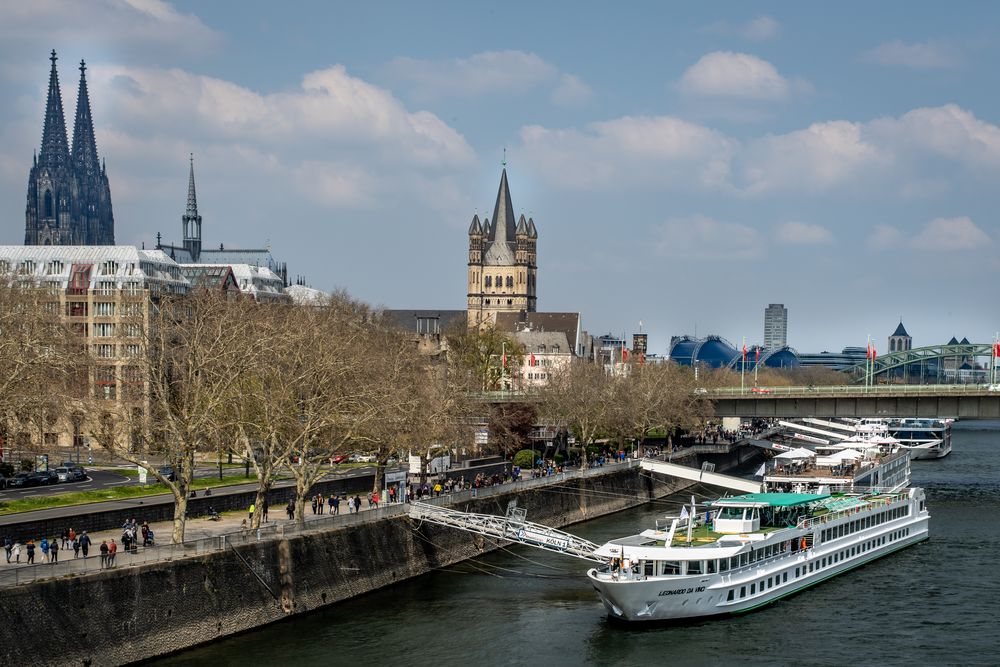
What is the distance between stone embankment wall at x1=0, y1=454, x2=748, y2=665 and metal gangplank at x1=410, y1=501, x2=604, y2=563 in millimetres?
1155

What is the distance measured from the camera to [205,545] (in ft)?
195

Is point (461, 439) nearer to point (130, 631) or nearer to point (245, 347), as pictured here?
point (245, 347)

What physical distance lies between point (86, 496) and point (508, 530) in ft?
80.4

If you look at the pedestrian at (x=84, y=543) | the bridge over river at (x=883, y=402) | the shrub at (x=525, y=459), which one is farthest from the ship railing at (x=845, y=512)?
the pedestrian at (x=84, y=543)

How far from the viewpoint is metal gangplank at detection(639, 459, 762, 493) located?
10762 cm

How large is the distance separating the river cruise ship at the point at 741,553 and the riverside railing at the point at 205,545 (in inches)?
553

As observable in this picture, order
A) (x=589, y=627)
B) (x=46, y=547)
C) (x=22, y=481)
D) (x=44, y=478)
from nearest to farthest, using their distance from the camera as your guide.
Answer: (x=46, y=547) → (x=589, y=627) → (x=22, y=481) → (x=44, y=478)

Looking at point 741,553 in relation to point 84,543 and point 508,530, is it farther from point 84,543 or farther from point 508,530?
point 84,543

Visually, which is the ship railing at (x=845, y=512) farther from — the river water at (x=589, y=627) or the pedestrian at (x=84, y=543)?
the pedestrian at (x=84, y=543)

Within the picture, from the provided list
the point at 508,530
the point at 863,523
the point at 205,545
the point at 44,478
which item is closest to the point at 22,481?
the point at 44,478

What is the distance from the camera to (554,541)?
71438 mm

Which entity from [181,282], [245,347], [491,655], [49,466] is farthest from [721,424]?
[491,655]

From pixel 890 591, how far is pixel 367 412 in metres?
30.7

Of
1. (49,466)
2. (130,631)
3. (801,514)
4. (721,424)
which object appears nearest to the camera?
(130,631)
